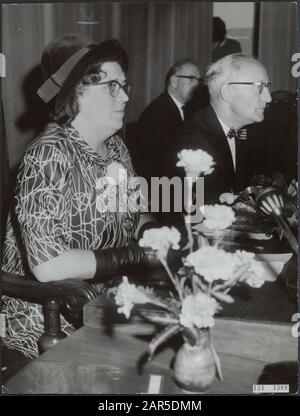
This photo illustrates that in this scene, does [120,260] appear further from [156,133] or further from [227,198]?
[156,133]

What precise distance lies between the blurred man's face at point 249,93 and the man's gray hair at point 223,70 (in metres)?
0.02

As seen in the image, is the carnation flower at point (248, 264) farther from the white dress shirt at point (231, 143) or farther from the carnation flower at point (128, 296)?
the white dress shirt at point (231, 143)

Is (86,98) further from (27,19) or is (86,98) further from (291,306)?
(291,306)

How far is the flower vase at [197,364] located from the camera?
766 millimetres

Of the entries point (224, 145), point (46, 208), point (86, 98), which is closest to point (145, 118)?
point (224, 145)

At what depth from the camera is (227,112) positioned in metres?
1.89

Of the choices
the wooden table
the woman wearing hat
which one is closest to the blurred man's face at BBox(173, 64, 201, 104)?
the woman wearing hat

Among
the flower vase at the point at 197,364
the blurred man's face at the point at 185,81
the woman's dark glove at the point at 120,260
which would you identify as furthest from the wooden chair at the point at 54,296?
the blurred man's face at the point at 185,81

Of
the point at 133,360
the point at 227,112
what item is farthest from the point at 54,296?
the point at 227,112

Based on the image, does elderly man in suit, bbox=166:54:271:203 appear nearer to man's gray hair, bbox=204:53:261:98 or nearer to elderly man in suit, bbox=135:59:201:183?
man's gray hair, bbox=204:53:261:98

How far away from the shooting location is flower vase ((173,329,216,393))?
77 centimetres

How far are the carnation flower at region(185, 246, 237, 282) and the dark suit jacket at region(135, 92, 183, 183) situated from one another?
1983 millimetres

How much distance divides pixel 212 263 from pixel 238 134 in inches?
53.2

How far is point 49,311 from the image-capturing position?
3.79ft
